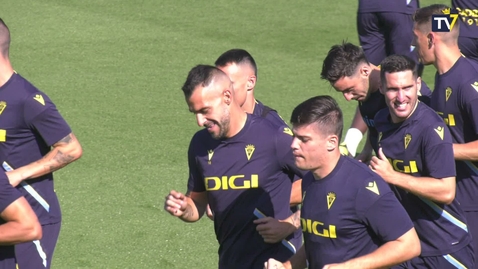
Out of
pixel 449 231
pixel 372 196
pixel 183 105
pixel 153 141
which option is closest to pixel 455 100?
pixel 449 231

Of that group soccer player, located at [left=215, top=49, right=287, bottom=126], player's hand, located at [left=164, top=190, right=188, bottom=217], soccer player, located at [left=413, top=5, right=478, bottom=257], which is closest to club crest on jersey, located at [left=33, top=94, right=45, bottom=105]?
player's hand, located at [left=164, top=190, right=188, bottom=217]

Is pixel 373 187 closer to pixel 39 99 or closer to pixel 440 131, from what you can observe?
pixel 440 131

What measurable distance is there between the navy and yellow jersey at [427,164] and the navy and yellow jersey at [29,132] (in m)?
2.26

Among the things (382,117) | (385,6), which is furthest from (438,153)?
(385,6)

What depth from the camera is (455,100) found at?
671cm

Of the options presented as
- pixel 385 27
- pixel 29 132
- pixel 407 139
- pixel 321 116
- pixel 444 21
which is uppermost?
pixel 444 21

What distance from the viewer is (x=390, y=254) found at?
16.3 ft

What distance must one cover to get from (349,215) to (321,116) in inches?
22.3

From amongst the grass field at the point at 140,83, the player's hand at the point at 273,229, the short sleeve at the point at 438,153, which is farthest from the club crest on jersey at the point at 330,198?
the grass field at the point at 140,83

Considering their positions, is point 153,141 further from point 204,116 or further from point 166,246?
point 204,116

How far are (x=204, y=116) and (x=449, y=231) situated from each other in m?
1.88

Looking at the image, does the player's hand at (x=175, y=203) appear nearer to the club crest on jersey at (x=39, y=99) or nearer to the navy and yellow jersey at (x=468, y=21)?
the club crest on jersey at (x=39, y=99)

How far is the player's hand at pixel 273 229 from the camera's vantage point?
5832mm

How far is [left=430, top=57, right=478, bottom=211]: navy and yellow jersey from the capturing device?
662 centimetres
